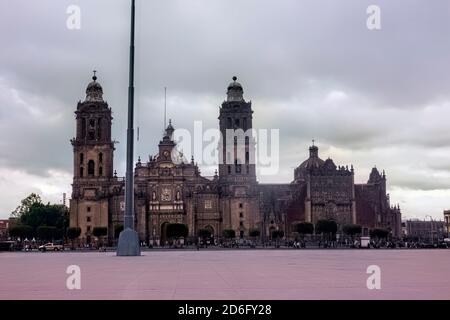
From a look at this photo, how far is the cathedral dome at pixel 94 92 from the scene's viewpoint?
12412cm

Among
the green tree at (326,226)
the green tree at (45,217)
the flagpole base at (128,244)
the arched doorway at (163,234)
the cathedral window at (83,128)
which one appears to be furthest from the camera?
the green tree at (45,217)

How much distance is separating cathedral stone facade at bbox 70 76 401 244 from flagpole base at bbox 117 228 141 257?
252 ft

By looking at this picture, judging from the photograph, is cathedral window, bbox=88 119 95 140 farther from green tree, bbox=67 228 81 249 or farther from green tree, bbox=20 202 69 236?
green tree, bbox=20 202 69 236

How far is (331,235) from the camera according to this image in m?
114

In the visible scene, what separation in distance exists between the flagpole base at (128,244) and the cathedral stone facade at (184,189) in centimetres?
7690

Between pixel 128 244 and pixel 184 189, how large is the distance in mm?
79885

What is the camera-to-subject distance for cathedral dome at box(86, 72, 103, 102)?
12412 cm

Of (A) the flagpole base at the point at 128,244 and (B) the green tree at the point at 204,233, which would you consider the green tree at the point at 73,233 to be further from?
(A) the flagpole base at the point at 128,244

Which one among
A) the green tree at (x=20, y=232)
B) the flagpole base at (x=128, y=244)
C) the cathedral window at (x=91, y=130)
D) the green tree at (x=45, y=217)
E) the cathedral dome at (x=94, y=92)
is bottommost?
the flagpole base at (x=128, y=244)

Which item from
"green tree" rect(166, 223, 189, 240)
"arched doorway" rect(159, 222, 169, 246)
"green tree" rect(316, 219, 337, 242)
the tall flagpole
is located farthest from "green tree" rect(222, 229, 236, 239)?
the tall flagpole

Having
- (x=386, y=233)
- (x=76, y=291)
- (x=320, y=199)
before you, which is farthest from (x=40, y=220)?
(x=76, y=291)

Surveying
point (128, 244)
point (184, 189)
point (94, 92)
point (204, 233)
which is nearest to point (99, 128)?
point (94, 92)

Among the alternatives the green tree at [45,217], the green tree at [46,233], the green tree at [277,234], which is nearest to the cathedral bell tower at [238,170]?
the green tree at [277,234]
